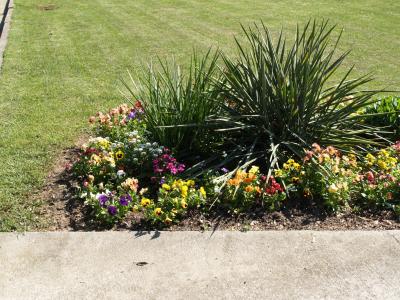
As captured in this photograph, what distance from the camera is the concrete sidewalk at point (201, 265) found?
3.08 m

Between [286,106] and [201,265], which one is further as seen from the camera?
[286,106]

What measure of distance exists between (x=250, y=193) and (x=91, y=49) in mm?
6010

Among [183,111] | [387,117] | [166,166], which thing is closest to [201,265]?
[166,166]

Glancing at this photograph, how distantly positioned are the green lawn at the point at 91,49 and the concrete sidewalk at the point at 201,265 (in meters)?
0.51

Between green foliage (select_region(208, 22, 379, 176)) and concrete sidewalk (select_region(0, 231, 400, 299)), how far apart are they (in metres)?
1.02

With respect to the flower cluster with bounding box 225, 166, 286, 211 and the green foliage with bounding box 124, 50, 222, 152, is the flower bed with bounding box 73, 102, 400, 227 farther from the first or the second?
the green foliage with bounding box 124, 50, 222, 152

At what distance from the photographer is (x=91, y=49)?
910 cm

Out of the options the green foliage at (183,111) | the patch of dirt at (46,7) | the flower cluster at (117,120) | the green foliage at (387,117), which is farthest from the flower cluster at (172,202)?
the patch of dirt at (46,7)

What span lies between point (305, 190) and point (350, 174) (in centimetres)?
39

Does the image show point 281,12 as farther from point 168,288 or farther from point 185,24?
point 168,288

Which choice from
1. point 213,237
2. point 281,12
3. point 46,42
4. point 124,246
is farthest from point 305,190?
point 281,12

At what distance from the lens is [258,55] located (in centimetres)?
447

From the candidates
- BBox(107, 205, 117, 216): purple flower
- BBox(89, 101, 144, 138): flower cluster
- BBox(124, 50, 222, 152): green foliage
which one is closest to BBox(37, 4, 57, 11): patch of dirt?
BBox(89, 101, 144, 138): flower cluster

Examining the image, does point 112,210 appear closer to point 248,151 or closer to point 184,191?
point 184,191
